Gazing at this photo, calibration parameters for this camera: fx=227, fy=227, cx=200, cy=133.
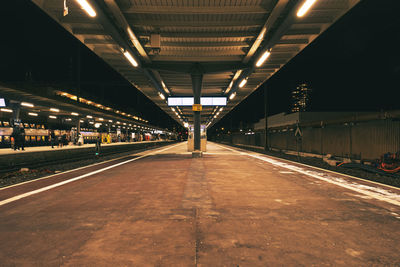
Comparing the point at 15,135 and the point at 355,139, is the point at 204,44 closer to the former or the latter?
the point at 355,139

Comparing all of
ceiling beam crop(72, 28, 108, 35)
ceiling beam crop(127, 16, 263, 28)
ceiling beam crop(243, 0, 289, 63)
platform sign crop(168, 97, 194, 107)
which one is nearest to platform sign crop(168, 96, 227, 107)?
platform sign crop(168, 97, 194, 107)

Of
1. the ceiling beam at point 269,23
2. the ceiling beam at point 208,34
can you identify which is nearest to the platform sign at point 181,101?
the ceiling beam at point 269,23

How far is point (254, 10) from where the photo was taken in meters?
8.31

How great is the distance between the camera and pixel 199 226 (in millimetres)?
3805

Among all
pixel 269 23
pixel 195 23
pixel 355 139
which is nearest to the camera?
pixel 269 23

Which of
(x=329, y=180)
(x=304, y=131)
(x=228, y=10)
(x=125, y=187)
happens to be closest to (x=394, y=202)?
(x=329, y=180)

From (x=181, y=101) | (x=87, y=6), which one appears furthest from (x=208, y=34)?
(x=181, y=101)

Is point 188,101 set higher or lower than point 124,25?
lower

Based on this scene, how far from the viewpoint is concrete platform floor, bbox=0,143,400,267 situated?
9.46 ft

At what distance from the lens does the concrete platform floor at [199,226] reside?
9.46 ft

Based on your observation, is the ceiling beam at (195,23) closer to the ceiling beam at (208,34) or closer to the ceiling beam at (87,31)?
the ceiling beam at (208,34)

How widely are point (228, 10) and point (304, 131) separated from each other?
45.7 feet

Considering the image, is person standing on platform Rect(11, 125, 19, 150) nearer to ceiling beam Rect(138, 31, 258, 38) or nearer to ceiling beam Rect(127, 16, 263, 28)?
ceiling beam Rect(138, 31, 258, 38)

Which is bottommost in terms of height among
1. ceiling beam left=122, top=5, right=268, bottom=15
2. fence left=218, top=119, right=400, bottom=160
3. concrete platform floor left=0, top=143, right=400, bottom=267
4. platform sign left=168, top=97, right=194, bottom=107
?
concrete platform floor left=0, top=143, right=400, bottom=267
